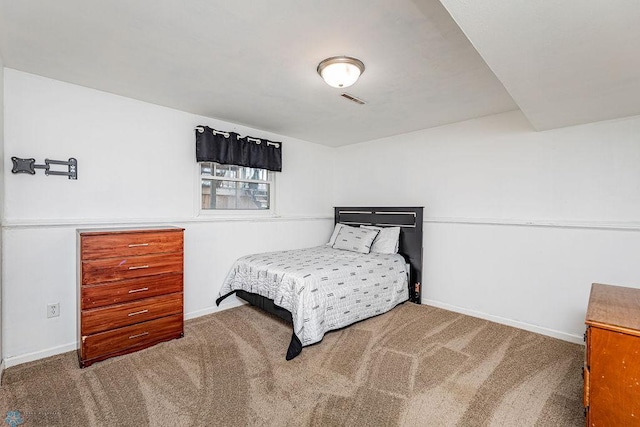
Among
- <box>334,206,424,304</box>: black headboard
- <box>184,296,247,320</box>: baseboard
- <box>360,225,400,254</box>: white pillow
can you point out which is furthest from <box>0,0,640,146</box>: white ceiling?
<box>184,296,247,320</box>: baseboard

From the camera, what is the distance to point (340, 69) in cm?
205

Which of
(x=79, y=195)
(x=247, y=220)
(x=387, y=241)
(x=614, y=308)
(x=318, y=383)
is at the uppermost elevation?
(x=79, y=195)

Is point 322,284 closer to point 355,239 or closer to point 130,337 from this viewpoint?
point 355,239

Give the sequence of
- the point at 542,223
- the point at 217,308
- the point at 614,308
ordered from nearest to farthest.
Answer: the point at 614,308, the point at 542,223, the point at 217,308

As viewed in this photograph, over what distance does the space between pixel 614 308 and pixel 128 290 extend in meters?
3.25

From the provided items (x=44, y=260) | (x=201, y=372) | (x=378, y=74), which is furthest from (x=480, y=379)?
(x=44, y=260)

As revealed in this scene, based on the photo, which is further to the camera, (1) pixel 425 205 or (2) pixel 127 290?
(1) pixel 425 205

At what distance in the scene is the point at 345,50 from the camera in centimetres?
194

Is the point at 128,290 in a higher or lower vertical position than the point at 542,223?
lower

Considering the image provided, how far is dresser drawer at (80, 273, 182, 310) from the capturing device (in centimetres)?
223

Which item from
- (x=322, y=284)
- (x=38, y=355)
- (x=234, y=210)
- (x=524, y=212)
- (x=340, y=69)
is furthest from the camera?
(x=234, y=210)

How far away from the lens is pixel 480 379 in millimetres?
2088

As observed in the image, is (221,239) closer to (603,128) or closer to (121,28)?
(121,28)

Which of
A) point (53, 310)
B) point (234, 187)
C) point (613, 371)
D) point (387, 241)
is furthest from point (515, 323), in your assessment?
point (53, 310)
